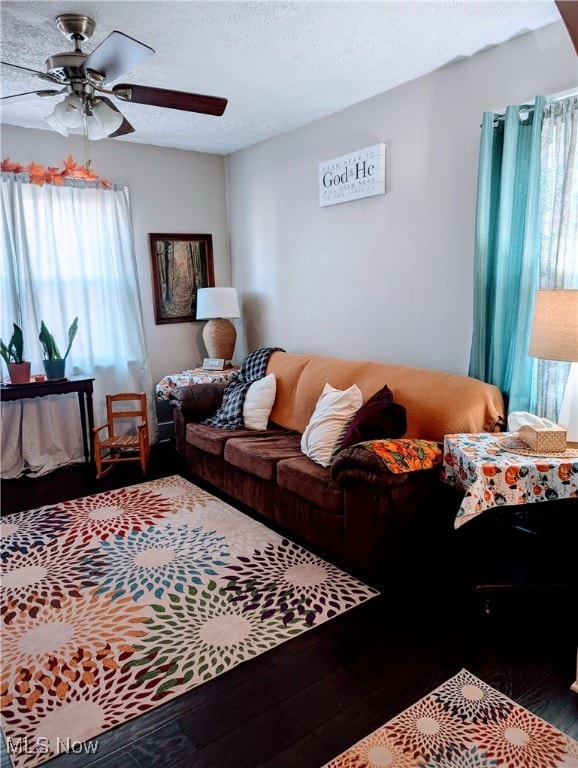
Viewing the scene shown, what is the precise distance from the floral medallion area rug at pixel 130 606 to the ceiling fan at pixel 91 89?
217 cm

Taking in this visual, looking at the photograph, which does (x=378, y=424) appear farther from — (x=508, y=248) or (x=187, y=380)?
(x=187, y=380)

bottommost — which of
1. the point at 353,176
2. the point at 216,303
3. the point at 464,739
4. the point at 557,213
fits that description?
the point at 464,739

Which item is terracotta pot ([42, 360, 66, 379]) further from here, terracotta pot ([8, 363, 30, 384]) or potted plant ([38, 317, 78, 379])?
terracotta pot ([8, 363, 30, 384])

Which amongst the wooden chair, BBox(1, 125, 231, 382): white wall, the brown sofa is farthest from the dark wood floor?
BBox(1, 125, 231, 382): white wall

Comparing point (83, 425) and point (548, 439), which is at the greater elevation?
point (548, 439)

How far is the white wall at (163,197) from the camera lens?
4223 millimetres

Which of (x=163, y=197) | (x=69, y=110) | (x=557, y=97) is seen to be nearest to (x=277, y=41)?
(x=69, y=110)

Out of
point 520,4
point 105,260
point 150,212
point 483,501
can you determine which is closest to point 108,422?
point 105,260

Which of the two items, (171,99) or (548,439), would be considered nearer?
(548,439)

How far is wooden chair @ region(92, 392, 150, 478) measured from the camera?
13.4 feet

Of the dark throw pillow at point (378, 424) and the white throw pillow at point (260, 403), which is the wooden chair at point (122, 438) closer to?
the white throw pillow at point (260, 403)

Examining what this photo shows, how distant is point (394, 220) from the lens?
137 inches

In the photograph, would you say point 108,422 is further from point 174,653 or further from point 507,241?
point 507,241

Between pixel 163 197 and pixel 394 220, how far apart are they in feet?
7.50
